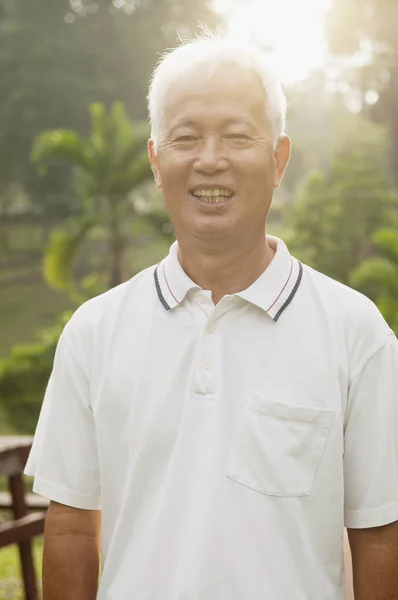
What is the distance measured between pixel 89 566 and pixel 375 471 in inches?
22.8

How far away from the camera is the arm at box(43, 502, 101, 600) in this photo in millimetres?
1702

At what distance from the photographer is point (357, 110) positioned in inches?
957

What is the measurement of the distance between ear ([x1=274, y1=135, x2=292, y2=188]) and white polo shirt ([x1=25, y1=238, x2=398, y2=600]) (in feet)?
0.62

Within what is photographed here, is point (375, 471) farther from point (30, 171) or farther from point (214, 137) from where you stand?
point (30, 171)

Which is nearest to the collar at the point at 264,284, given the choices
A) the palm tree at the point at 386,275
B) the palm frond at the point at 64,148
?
the palm tree at the point at 386,275

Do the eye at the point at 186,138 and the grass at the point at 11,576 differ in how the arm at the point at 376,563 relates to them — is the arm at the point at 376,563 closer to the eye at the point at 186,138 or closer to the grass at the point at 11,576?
the eye at the point at 186,138

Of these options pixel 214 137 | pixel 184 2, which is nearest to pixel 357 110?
pixel 184 2

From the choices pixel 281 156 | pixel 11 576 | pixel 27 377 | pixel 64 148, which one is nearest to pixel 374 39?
pixel 64 148

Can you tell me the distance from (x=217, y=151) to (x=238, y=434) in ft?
1.66

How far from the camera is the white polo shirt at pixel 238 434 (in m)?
1.55

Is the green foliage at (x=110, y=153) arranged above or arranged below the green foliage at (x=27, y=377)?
above

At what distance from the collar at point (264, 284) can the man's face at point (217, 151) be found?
0.10m

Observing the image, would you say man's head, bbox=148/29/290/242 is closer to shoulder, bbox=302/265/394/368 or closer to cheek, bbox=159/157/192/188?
cheek, bbox=159/157/192/188

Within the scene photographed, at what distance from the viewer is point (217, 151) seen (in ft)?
5.26
